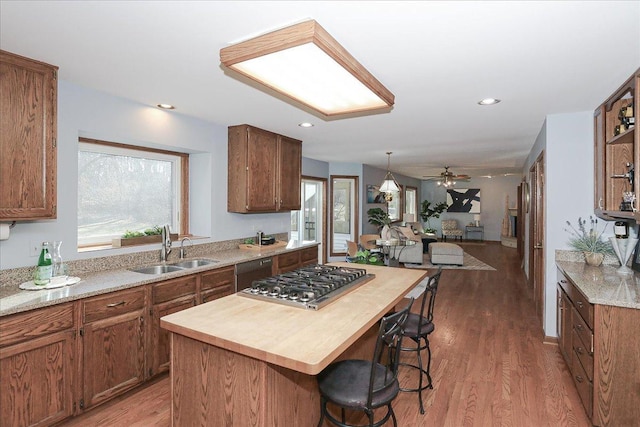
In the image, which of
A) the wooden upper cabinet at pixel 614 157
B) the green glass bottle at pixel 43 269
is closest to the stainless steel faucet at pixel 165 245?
the green glass bottle at pixel 43 269

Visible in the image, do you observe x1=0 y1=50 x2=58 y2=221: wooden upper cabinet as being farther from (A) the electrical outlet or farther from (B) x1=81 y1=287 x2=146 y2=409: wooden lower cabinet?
(B) x1=81 y1=287 x2=146 y2=409: wooden lower cabinet

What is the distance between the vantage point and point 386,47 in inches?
80.6

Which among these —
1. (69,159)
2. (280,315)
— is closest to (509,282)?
(280,315)

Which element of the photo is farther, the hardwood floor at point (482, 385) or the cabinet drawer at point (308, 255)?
the cabinet drawer at point (308, 255)

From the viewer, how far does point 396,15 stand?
1696 millimetres

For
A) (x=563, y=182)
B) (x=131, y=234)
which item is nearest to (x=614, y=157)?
(x=563, y=182)

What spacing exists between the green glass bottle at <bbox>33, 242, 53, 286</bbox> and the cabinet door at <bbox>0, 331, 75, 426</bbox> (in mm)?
426

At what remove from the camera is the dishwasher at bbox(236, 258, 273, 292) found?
3.60 m

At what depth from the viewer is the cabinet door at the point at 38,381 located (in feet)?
6.48

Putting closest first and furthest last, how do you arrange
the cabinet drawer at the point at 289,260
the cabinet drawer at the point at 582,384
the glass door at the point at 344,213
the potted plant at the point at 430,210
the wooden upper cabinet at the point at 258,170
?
the cabinet drawer at the point at 582,384
the wooden upper cabinet at the point at 258,170
the cabinet drawer at the point at 289,260
the glass door at the point at 344,213
the potted plant at the point at 430,210

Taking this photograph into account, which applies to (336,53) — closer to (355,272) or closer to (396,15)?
(396,15)

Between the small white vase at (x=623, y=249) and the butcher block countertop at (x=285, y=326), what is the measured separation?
7.31 ft

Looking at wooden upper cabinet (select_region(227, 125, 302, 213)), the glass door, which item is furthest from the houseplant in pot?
the glass door

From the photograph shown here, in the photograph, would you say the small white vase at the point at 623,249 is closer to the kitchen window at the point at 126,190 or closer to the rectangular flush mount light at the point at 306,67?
the rectangular flush mount light at the point at 306,67
